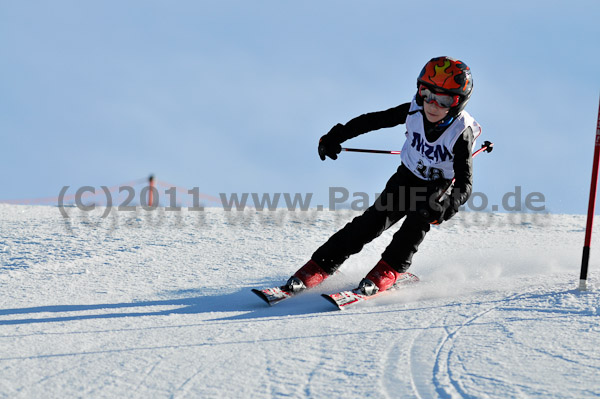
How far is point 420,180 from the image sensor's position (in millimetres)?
3996

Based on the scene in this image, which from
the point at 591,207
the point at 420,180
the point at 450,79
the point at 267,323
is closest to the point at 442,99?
the point at 450,79

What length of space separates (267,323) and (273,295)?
22.8 inches

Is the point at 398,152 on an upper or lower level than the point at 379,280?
upper

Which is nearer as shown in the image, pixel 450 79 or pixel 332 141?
pixel 450 79

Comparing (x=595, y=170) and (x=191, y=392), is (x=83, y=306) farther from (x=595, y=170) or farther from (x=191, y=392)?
(x=595, y=170)

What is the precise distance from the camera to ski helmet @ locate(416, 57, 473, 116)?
144 inches

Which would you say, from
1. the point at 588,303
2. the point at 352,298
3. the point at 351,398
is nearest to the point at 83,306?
the point at 352,298

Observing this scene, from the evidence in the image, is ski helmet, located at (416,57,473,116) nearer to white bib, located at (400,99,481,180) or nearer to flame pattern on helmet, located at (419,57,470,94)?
flame pattern on helmet, located at (419,57,470,94)

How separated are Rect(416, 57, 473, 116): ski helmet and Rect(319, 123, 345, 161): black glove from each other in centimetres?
71

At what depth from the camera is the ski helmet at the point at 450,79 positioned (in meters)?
3.67

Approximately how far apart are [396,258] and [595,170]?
1244mm

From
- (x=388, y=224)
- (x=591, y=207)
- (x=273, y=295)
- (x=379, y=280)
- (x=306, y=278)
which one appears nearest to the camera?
(x=591, y=207)

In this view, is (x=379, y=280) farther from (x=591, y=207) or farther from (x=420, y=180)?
(x=591, y=207)

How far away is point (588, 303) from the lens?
10.3 feet
